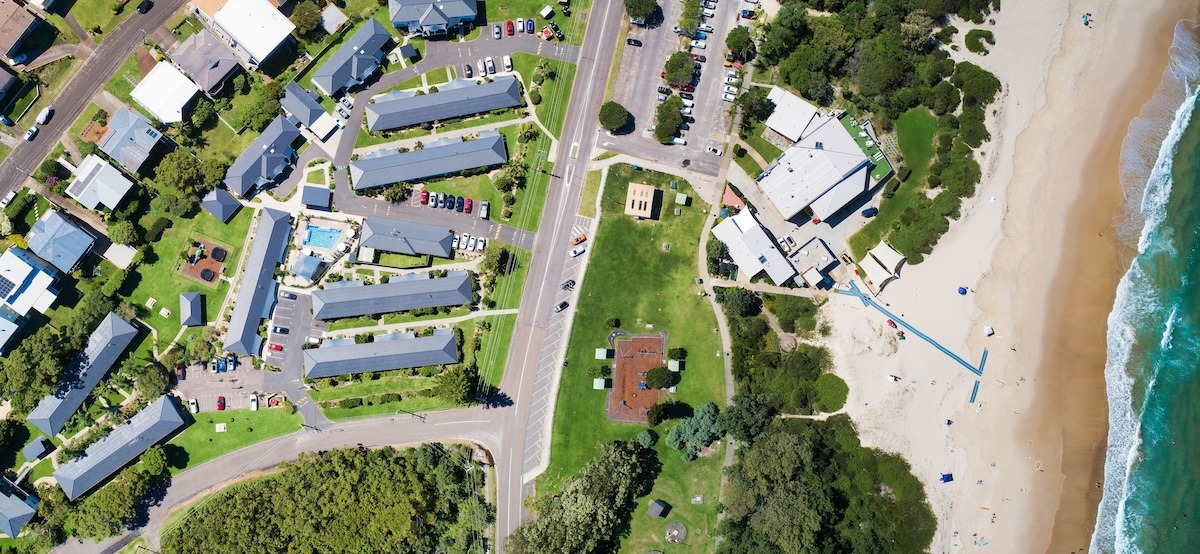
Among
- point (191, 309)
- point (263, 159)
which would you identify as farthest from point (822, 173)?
point (191, 309)

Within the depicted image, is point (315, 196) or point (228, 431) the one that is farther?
point (228, 431)

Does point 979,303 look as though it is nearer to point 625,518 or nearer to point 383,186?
point 625,518

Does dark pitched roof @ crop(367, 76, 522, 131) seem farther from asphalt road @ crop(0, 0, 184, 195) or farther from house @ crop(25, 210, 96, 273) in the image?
house @ crop(25, 210, 96, 273)

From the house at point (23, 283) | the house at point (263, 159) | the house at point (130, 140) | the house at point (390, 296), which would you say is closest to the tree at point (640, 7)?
the house at point (390, 296)

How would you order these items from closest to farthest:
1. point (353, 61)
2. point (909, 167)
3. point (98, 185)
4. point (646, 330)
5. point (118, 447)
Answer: point (118, 447) < point (98, 185) < point (353, 61) < point (646, 330) < point (909, 167)

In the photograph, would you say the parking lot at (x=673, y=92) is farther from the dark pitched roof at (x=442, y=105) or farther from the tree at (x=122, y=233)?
the tree at (x=122, y=233)

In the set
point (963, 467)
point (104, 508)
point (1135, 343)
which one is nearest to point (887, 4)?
point (1135, 343)

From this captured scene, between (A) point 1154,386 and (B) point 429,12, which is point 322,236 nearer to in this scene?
(B) point 429,12

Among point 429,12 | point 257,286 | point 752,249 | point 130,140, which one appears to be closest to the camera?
point 257,286
